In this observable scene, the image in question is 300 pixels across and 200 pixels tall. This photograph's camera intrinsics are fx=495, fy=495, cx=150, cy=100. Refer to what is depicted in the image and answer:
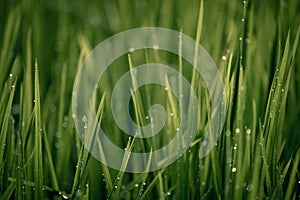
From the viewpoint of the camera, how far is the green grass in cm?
69

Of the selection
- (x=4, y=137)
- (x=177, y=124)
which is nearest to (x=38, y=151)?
(x=4, y=137)

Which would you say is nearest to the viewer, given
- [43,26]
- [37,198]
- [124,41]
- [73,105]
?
[37,198]

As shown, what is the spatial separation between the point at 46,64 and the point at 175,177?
1.73ft

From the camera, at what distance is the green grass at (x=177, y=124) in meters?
0.69

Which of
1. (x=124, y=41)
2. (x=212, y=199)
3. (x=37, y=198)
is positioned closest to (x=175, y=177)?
(x=212, y=199)

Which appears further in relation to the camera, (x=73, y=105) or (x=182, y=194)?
(x=73, y=105)

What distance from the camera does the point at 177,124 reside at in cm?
75

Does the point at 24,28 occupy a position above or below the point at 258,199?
above

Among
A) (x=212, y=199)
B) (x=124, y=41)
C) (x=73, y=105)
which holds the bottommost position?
(x=212, y=199)

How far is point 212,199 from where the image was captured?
0.73 metres

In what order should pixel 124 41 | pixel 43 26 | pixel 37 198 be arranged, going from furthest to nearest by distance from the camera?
pixel 43 26 → pixel 124 41 → pixel 37 198

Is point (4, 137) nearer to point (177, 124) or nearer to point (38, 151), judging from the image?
point (38, 151)

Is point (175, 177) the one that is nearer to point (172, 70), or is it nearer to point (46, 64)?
point (172, 70)

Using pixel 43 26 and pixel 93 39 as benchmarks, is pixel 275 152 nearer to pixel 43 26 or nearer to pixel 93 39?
pixel 93 39
